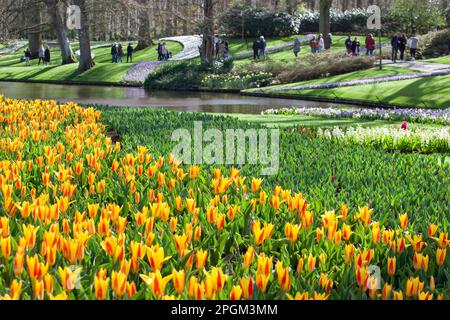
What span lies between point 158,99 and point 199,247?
2186cm

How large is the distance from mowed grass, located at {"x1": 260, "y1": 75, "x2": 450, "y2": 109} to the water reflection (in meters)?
1.27

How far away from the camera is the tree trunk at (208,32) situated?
3369 centimetres

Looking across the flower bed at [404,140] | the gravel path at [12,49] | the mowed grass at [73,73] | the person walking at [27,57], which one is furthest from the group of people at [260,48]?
the gravel path at [12,49]

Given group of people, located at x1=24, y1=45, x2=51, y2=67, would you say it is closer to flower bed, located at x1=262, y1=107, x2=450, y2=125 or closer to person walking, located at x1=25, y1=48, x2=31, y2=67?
person walking, located at x1=25, y1=48, x2=31, y2=67

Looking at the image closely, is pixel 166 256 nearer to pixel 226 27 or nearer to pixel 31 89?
pixel 31 89

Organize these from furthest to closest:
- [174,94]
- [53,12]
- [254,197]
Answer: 1. [53,12]
2. [174,94]
3. [254,197]

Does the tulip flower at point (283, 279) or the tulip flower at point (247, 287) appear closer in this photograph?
the tulip flower at point (247, 287)

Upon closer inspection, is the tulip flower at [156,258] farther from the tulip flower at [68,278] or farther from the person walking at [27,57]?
the person walking at [27,57]

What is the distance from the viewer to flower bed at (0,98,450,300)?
11.0 feet

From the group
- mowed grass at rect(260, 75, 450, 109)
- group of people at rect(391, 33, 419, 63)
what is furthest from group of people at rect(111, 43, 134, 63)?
mowed grass at rect(260, 75, 450, 109)

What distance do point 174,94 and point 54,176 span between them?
22.6 m

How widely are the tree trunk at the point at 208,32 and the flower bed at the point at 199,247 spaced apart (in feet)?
92.8
